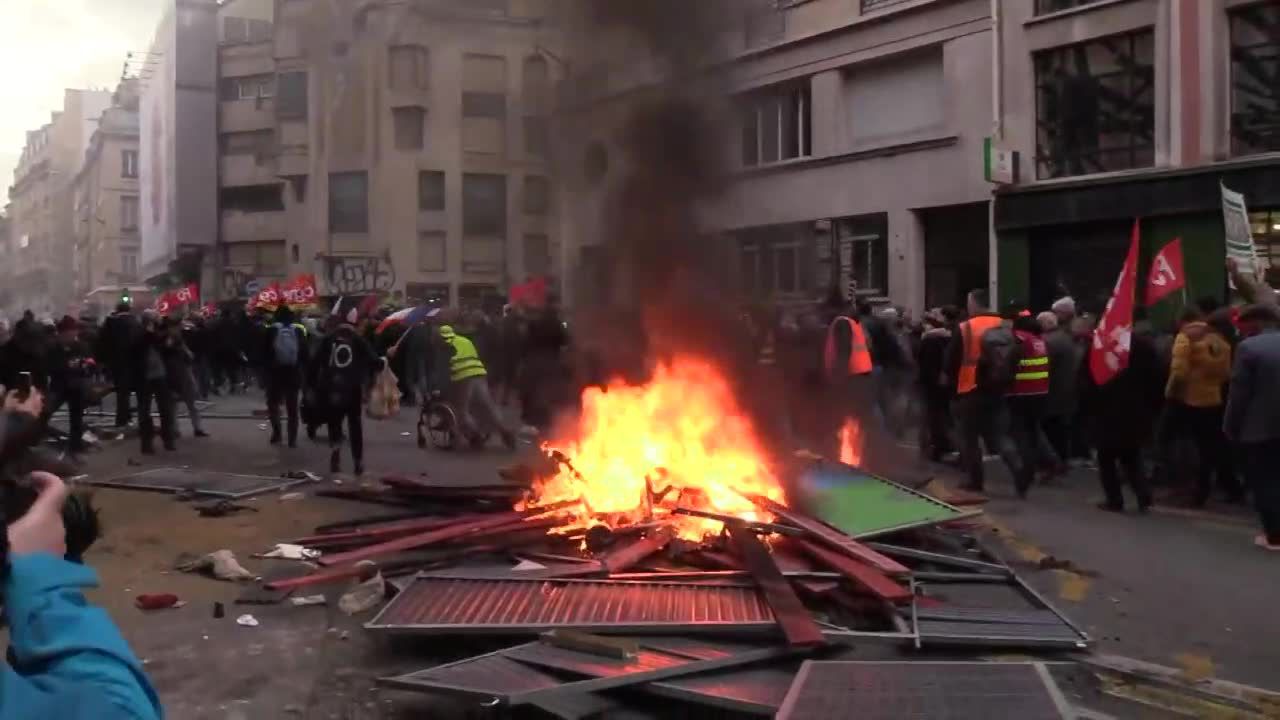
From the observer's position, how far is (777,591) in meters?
5.28

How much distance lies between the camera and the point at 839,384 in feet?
33.7

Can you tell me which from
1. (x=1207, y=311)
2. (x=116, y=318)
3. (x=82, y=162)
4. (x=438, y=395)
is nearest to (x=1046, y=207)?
(x=1207, y=311)

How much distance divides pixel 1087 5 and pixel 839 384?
32.0ft

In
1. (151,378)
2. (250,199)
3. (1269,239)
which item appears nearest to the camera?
(151,378)

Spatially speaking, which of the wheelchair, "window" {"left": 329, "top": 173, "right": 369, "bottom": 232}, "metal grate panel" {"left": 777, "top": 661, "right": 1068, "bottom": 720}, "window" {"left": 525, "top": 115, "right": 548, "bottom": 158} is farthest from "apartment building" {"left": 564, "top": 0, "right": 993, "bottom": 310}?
"metal grate panel" {"left": 777, "top": 661, "right": 1068, "bottom": 720}

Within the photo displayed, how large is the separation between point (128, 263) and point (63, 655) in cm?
7062

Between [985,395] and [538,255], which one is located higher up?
[538,255]

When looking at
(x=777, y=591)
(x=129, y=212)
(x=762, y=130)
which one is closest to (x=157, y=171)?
(x=129, y=212)

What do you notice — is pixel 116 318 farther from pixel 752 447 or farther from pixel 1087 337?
pixel 1087 337

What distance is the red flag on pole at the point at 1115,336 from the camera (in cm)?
838

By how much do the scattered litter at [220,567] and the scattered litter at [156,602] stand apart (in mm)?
489

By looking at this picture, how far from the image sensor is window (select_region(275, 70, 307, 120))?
936 centimetres

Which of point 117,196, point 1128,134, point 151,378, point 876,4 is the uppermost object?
point 117,196

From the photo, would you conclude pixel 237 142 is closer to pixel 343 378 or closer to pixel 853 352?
pixel 343 378
